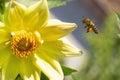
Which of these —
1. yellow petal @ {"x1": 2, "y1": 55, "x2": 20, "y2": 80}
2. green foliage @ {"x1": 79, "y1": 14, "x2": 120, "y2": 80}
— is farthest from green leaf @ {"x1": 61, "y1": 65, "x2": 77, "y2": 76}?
green foliage @ {"x1": 79, "y1": 14, "x2": 120, "y2": 80}

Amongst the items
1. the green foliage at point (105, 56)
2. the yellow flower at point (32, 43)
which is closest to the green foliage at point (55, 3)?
the yellow flower at point (32, 43)

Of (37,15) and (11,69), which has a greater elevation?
(37,15)

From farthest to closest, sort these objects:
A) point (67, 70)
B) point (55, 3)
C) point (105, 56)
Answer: point (105, 56)
point (55, 3)
point (67, 70)

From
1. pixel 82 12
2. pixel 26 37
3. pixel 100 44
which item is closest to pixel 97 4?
pixel 82 12

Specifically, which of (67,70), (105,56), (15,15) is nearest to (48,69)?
(67,70)

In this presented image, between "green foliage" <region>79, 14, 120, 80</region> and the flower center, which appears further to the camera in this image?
→ "green foliage" <region>79, 14, 120, 80</region>

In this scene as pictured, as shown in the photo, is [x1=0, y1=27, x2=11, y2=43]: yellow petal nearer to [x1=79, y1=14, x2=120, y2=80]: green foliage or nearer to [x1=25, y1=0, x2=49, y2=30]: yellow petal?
[x1=25, y1=0, x2=49, y2=30]: yellow petal

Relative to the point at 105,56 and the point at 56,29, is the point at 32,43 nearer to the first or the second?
the point at 56,29
